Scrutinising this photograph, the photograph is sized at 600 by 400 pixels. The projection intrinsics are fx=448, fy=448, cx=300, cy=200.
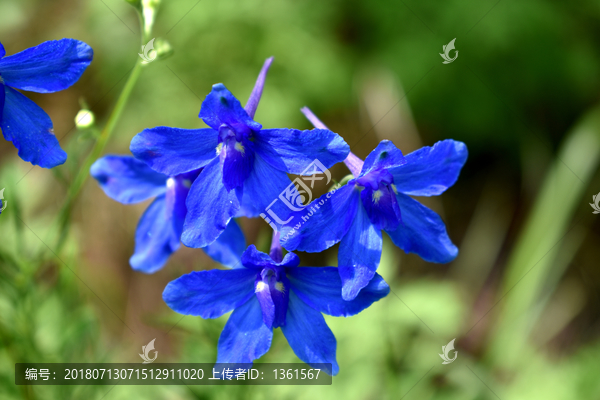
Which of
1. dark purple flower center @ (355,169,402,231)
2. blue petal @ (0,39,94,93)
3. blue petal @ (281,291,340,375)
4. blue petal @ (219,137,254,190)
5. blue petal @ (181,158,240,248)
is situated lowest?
blue petal @ (281,291,340,375)

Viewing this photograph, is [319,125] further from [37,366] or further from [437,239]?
[37,366]

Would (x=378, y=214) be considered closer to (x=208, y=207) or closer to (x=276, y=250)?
(x=276, y=250)

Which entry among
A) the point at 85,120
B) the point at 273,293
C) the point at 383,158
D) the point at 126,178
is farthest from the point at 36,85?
the point at 383,158

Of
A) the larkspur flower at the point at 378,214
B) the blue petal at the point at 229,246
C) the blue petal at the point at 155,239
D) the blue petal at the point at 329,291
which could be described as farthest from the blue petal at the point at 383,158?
the blue petal at the point at 155,239

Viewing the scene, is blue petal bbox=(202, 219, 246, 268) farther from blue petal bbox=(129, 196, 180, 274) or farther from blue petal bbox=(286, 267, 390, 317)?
blue petal bbox=(286, 267, 390, 317)

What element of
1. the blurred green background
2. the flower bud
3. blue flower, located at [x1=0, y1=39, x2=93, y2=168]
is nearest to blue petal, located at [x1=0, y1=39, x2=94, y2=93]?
blue flower, located at [x1=0, y1=39, x2=93, y2=168]

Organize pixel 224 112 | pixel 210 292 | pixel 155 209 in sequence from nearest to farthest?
pixel 224 112 → pixel 210 292 → pixel 155 209

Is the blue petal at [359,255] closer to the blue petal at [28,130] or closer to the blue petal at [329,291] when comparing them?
the blue petal at [329,291]
